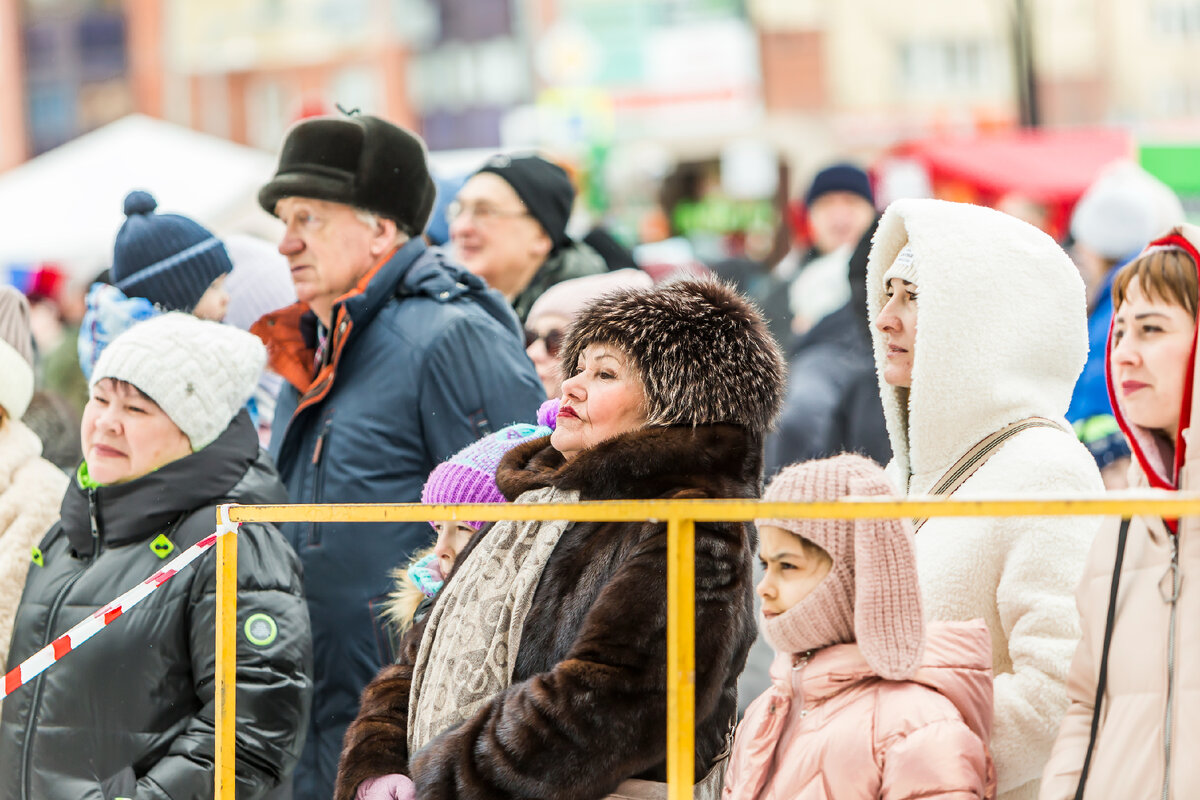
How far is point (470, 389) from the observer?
4.19m

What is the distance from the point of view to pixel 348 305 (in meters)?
4.30

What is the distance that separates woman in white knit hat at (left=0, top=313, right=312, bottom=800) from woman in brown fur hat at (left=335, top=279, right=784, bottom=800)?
30 cm

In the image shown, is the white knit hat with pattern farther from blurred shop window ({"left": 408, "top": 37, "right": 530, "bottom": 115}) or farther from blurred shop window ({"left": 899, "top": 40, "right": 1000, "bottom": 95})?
blurred shop window ({"left": 408, "top": 37, "right": 530, "bottom": 115})

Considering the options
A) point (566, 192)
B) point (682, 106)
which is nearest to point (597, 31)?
point (682, 106)

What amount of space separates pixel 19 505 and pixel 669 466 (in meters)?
2.05

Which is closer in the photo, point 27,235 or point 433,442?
point 433,442

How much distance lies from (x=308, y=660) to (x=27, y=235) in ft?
33.1

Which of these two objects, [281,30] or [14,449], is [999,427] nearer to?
[14,449]

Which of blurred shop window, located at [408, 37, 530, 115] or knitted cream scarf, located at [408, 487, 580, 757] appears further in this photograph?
blurred shop window, located at [408, 37, 530, 115]

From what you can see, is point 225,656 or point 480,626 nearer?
point 480,626

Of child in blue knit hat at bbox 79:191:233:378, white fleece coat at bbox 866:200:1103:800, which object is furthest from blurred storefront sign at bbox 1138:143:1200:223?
white fleece coat at bbox 866:200:1103:800


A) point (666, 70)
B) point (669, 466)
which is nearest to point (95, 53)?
point (666, 70)

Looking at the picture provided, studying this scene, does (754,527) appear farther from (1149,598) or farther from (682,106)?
(682,106)

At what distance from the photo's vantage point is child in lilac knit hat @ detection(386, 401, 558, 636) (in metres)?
3.47
